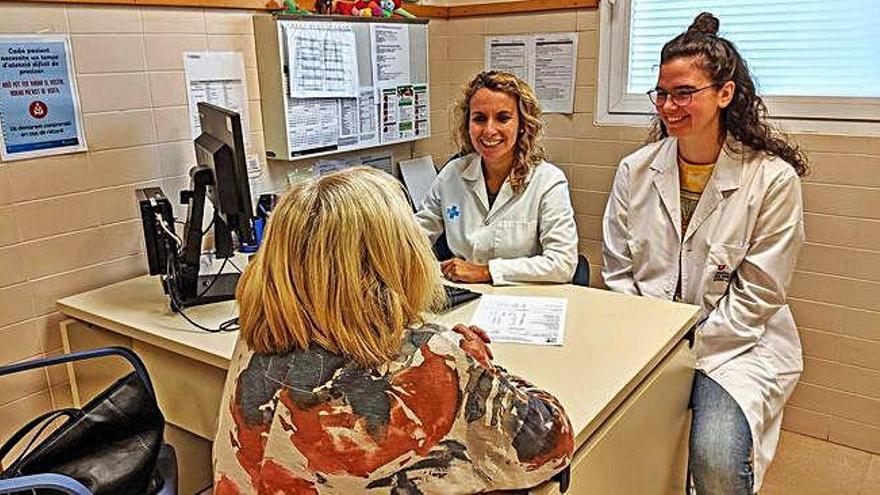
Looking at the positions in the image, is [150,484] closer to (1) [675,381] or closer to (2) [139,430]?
(2) [139,430]

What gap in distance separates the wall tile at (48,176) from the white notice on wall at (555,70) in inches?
68.4

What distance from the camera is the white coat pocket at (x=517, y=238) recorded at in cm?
215

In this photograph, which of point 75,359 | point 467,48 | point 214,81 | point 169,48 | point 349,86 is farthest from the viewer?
point 467,48

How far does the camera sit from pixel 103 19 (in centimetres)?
194

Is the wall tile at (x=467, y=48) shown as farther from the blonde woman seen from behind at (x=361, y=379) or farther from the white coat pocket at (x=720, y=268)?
the blonde woman seen from behind at (x=361, y=379)

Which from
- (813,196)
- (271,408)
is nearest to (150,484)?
(271,408)

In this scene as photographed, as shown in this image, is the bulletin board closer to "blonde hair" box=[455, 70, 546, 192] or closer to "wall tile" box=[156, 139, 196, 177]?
"wall tile" box=[156, 139, 196, 177]

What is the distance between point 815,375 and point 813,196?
65cm

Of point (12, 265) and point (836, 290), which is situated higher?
point (12, 265)

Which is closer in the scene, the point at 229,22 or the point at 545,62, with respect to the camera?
the point at 229,22

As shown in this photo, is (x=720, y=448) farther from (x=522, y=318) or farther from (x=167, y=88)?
(x=167, y=88)

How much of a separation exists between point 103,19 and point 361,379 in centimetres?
150

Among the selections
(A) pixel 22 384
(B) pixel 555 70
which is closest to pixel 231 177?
(A) pixel 22 384

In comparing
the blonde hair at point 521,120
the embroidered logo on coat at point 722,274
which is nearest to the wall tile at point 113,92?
the blonde hair at point 521,120
